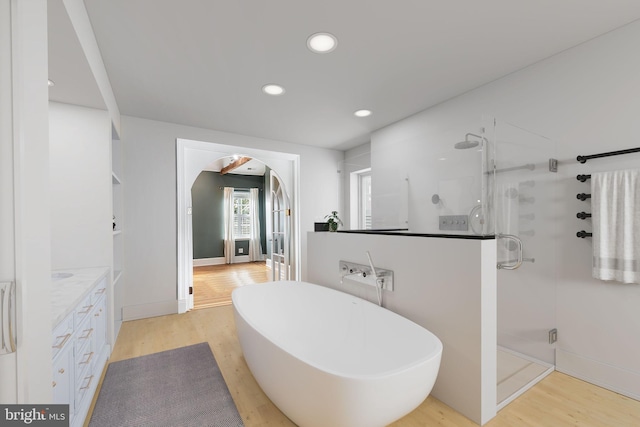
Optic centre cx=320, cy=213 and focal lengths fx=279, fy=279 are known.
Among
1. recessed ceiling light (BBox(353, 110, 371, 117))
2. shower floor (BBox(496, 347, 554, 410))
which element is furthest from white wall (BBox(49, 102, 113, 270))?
shower floor (BBox(496, 347, 554, 410))

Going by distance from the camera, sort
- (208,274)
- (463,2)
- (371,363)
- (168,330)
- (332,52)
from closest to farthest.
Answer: (463,2) → (371,363) → (332,52) → (168,330) → (208,274)

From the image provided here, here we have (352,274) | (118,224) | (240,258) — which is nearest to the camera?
(352,274)

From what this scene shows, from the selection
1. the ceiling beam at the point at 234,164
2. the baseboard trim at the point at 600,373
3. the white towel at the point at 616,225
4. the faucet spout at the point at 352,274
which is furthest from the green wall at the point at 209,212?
the white towel at the point at 616,225

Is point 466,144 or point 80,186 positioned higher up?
point 466,144

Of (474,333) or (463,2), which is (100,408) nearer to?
(474,333)

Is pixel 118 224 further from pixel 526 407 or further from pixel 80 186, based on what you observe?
pixel 526 407

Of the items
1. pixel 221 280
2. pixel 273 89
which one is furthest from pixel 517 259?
pixel 221 280

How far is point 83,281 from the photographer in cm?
189

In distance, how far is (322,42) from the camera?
1953 millimetres

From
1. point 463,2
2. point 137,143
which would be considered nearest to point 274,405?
point 463,2

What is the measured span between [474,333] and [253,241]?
22.0 ft

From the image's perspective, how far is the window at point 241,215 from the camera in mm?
7637

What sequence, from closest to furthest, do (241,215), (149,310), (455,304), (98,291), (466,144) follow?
(455,304) → (98,291) → (466,144) → (149,310) → (241,215)

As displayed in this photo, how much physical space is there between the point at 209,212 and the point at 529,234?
6.85 m
